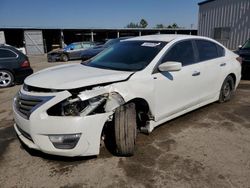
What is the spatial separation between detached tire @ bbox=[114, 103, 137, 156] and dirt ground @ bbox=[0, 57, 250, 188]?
16cm

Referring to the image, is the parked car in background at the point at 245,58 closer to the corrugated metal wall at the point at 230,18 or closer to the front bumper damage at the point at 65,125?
the corrugated metal wall at the point at 230,18

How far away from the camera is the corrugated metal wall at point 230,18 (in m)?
13.9

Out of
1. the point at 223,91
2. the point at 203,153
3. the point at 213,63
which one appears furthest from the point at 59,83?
the point at 223,91

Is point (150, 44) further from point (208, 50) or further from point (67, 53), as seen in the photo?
point (67, 53)

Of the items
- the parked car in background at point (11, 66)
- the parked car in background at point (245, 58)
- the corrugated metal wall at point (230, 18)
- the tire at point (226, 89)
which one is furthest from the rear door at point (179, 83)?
the corrugated metal wall at point (230, 18)

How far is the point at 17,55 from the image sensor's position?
8.32 m

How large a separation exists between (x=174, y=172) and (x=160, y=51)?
1776 mm

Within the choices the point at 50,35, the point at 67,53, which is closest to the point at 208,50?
the point at 67,53

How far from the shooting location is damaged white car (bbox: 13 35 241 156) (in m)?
2.72

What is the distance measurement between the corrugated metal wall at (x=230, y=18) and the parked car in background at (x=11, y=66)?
12191 mm

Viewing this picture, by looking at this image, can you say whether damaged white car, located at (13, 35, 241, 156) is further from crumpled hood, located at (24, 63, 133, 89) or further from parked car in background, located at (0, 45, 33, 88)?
parked car in background, located at (0, 45, 33, 88)

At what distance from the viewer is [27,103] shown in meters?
2.90

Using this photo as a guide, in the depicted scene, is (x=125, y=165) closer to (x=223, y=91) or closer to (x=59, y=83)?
(x=59, y=83)

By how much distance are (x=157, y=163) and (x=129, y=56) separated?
5.75 feet
